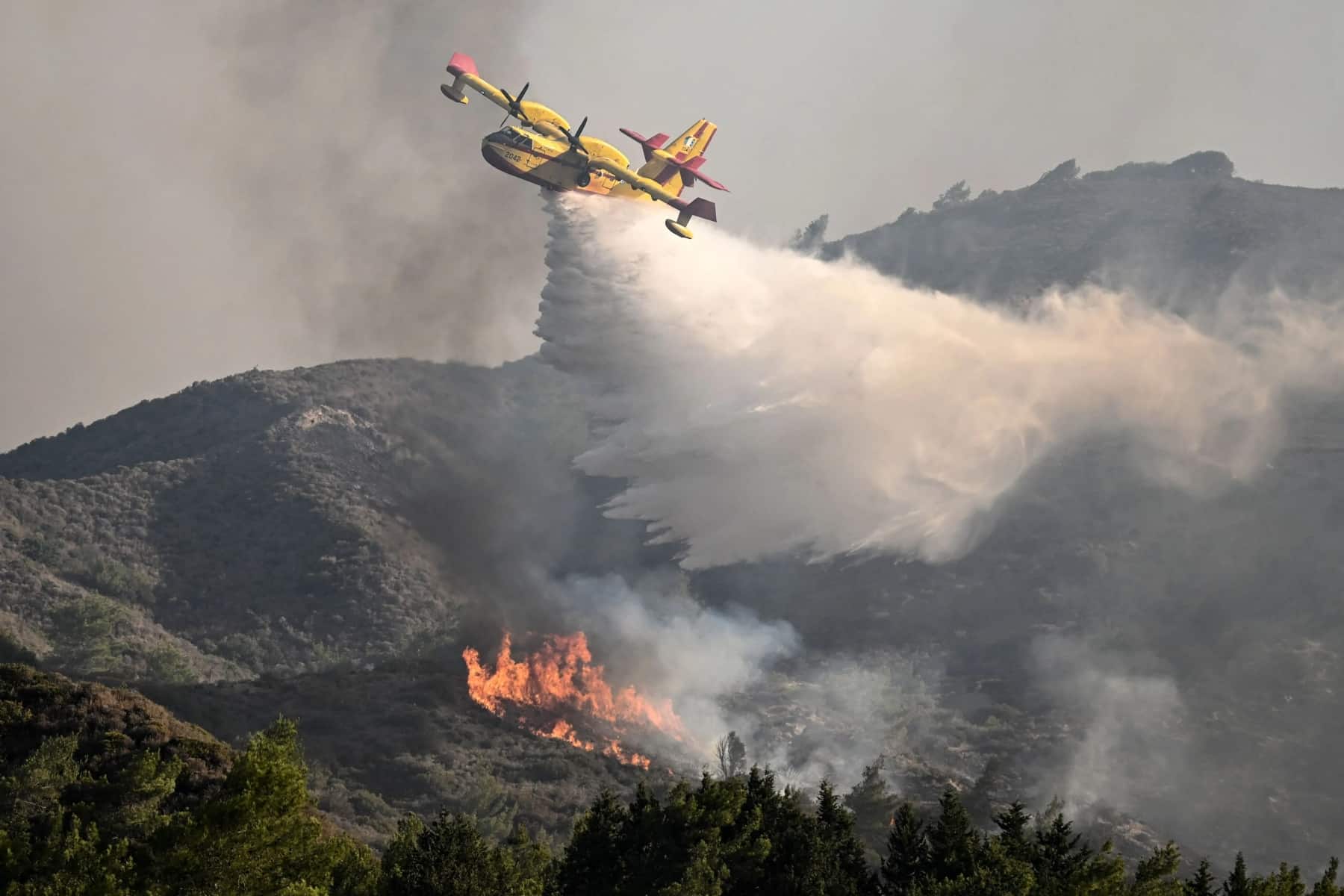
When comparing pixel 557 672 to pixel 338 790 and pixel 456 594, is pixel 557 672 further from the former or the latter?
pixel 456 594

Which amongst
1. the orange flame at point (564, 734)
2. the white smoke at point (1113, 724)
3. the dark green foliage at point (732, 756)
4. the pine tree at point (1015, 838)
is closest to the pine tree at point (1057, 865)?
the pine tree at point (1015, 838)

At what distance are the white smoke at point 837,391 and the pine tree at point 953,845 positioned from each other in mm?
42774

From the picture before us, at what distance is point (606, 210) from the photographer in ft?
235

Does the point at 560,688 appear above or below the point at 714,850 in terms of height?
above

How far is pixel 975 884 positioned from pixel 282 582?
A: 10247cm

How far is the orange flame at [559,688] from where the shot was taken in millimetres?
74750

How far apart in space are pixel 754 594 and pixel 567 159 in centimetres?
5068

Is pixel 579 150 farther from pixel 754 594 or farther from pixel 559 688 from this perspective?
pixel 754 594

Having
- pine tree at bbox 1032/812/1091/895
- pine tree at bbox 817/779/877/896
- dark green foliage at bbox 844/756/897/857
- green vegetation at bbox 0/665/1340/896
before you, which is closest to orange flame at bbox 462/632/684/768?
dark green foliage at bbox 844/756/897/857

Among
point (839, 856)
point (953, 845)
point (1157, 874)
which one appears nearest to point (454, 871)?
point (839, 856)

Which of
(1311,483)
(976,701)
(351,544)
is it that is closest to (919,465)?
(976,701)

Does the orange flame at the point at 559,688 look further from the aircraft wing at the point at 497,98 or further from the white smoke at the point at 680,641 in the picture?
the aircraft wing at the point at 497,98

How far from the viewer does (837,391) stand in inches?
3211

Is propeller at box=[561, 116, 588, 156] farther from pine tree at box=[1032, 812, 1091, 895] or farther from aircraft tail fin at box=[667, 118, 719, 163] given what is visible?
pine tree at box=[1032, 812, 1091, 895]
